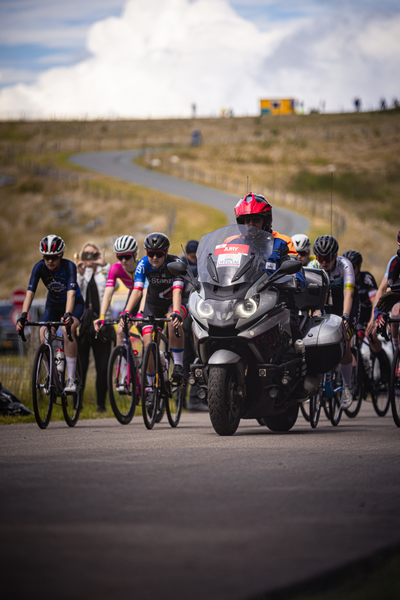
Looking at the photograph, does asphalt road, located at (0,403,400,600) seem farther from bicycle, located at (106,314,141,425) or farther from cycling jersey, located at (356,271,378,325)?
cycling jersey, located at (356,271,378,325)

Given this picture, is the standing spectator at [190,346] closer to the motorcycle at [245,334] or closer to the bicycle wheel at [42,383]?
the bicycle wheel at [42,383]

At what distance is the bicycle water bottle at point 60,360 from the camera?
427 inches

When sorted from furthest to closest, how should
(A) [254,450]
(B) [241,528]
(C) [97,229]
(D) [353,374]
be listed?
1. (C) [97,229]
2. (D) [353,374]
3. (A) [254,450]
4. (B) [241,528]

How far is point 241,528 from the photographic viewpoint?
15.1ft

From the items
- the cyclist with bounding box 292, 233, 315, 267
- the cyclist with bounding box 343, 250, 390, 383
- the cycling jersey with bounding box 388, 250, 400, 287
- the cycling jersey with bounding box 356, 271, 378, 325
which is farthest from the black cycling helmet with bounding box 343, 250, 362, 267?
the cycling jersey with bounding box 388, 250, 400, 287

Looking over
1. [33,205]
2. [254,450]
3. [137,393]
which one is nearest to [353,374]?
[137,393]

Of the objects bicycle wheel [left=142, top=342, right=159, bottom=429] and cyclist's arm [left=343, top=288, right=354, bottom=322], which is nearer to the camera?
bicycle wheel [left=142, top=342, right=159, bottom=429]

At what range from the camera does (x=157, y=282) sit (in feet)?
36.8

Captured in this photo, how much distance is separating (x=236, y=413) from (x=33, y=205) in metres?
54.4

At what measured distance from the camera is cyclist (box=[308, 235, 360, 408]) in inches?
447

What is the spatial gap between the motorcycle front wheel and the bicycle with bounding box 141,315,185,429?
5.15 feet

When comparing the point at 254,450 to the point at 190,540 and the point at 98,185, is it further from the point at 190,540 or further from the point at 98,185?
the point at 98,185

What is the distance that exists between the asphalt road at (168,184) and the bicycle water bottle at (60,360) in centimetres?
2946

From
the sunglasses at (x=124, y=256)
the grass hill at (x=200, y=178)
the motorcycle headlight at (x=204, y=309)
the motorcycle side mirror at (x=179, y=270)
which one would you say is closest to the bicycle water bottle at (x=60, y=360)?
the sunglasses at (x=124, y=256)
